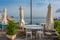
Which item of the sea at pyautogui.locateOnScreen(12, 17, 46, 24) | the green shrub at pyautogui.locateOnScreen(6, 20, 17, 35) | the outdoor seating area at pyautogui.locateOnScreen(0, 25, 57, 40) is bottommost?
the outdoor seating area at pyautogui.locateOnScreen(0, 25, 57, 40)

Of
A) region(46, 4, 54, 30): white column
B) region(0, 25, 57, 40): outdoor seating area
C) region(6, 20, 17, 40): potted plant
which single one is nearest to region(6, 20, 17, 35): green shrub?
region(6, 20, 17, 40): potted plant

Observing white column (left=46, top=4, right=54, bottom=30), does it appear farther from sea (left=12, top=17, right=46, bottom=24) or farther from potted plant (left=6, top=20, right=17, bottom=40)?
potted plant (left=6, top=20, right=17, bottom=40)

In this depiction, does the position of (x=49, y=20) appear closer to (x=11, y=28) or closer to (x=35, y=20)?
(x=35, y=20)

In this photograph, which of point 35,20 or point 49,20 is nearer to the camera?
point 49,20

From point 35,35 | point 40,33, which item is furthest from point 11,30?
point 40,33

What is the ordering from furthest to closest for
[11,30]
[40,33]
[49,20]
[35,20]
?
[35,20], [49,20], [40,33], [11,30]

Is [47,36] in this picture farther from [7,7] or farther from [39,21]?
[7,7]

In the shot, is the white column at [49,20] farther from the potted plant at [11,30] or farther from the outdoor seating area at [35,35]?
the potted plant at [11,30]


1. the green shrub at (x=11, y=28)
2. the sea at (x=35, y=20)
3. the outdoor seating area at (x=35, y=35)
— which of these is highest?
the sea at (x=35, y=20)

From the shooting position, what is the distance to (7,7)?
27.0ft

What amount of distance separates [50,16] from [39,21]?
637 millimetres

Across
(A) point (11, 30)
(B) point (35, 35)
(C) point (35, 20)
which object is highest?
(C) point (35, 20)

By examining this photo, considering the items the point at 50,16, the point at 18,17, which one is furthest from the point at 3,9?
the point at 50,16

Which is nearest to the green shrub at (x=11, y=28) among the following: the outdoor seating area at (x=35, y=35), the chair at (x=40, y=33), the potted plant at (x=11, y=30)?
the potted plant at (x=11, y=30)
